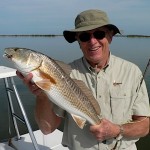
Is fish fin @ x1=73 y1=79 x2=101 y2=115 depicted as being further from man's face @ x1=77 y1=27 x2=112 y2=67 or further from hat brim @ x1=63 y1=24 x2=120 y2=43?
hat brim @ x1=63 y1=24 x2=120 y2=43

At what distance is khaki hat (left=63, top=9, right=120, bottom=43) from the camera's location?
154 inches

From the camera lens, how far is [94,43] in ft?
12.8

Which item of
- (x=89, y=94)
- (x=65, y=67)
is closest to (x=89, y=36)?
(x=65, y=67)

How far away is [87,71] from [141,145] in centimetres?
795

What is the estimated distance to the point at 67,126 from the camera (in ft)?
13.6

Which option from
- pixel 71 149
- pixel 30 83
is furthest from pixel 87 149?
pixel 30 83

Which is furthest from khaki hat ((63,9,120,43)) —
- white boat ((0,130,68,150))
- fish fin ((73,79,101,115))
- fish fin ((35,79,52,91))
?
white boat ((0,130,68,150))

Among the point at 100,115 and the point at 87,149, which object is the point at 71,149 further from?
the point at 100,115

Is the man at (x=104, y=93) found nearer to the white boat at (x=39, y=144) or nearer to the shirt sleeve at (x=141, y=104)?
the shirt sleeve at (x=141, y=104)

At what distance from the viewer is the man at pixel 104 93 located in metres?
3.96

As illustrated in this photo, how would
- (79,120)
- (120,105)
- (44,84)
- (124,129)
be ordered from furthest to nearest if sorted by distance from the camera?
(120,105), (124,129), (79,120), (44,84)

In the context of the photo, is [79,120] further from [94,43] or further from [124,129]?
[94,43]

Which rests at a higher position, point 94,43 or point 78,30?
point 78,30

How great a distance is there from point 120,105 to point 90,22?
1.08 metres
